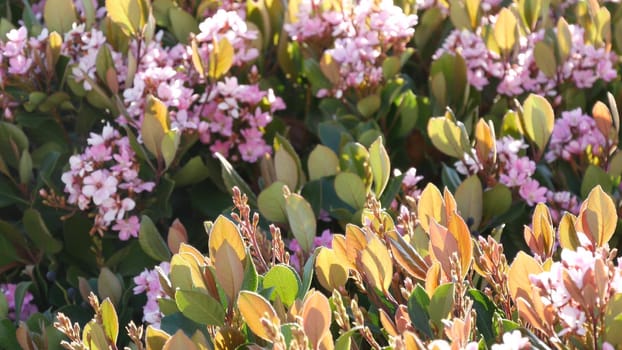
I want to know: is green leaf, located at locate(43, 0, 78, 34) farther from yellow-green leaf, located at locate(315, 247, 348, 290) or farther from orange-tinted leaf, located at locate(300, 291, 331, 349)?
orange-tinted leaf, located at locate(300, 291, 331, 349)

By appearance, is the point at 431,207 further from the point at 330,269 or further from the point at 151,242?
the point at 151,242

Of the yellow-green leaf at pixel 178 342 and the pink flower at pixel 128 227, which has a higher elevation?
the yellow-green leaf at pixel 178 342

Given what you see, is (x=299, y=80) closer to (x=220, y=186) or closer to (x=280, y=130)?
(x=280, y=130)

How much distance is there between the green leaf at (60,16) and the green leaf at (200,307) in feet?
4.56

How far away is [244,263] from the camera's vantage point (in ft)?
4.92

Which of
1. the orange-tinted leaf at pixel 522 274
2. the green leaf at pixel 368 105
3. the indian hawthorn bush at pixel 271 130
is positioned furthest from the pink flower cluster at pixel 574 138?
the orange-tinted leaf at pixel 522 274

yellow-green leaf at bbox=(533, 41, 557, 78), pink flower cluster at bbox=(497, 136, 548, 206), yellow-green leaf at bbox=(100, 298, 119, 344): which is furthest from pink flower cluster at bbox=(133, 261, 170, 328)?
yellow-green leaf at bbox=(533, 41, 557, 78)

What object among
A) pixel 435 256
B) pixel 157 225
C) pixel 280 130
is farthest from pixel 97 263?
pixel 435 256

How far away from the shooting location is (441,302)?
1.36 m

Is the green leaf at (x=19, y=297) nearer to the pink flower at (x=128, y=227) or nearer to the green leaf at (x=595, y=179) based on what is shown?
the pink flower at (x=128, y=227)

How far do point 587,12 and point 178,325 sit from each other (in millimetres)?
1598

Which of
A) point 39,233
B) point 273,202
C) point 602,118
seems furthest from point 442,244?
point 39,233

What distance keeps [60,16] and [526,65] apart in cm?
126

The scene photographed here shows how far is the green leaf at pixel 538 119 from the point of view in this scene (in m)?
2.15
